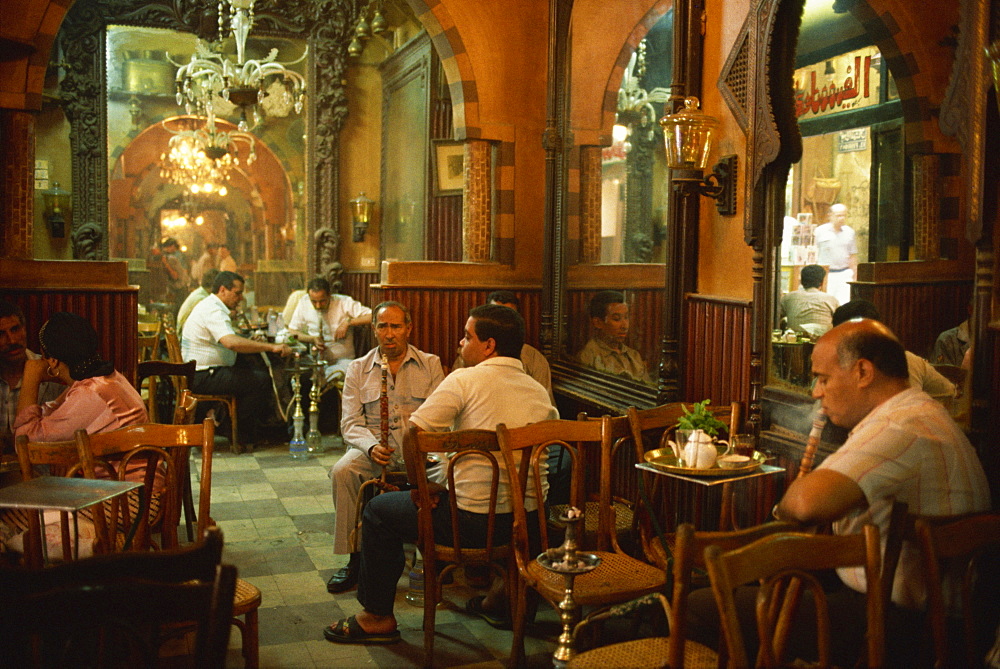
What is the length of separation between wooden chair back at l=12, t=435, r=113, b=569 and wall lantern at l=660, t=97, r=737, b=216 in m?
2.65

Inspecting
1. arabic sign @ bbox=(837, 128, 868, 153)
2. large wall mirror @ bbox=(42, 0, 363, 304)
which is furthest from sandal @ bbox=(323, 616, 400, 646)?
large wall mirror @ bbox=(42, 0, 363, 304)

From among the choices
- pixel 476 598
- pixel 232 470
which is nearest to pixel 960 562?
pixel 476 598

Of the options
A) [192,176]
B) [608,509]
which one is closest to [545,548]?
[608,509]

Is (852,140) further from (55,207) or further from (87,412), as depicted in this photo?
(55,207)

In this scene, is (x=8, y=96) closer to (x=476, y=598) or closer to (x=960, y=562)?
(x=476, y=598)

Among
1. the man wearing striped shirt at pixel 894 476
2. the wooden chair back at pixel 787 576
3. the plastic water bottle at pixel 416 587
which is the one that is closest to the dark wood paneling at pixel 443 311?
the plastic water bottle at pixel 416 587

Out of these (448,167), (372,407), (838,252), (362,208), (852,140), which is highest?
(448,167)

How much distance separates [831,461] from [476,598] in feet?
7.00

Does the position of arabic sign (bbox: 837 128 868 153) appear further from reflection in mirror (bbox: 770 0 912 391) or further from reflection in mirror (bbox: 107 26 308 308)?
reflection in mirror (bbox: 107 26 308 308)

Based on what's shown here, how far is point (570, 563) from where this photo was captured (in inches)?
105

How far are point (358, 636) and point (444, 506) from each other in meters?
0.62

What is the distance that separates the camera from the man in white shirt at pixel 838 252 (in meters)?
3.33

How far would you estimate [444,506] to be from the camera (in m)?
3.42

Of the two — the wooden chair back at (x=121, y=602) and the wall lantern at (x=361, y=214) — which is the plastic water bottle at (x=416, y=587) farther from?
the wall lantern at (x=361, y=214)
